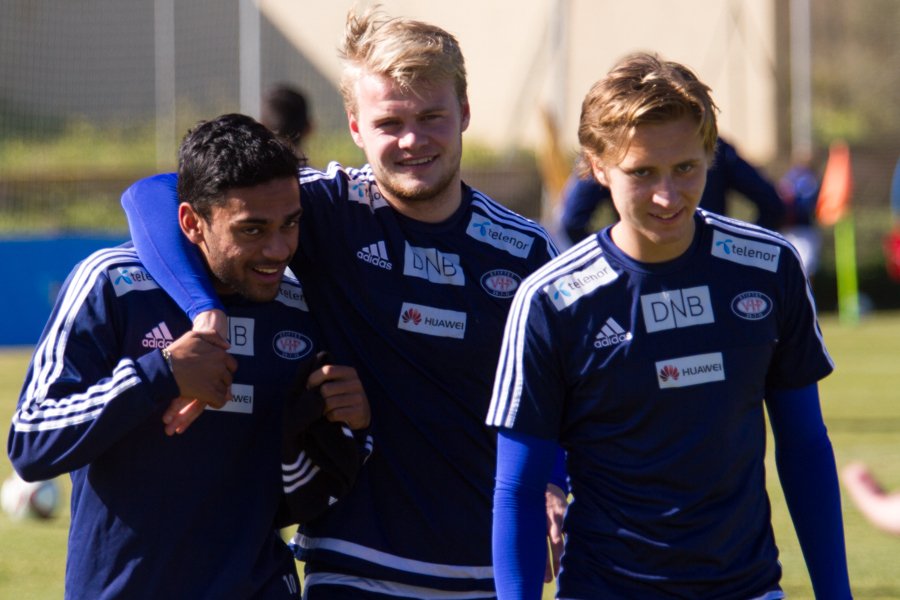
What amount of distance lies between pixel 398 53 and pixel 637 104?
2.51ft

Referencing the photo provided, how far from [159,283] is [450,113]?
86cm

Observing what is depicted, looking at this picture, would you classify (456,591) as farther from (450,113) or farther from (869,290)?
(869,290)

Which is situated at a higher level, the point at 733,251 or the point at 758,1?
the point at 758,1

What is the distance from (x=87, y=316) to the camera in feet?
10.5

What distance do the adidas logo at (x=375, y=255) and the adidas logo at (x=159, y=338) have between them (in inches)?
22.0

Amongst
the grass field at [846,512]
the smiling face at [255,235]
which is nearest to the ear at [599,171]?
the smiling face at [255,235]

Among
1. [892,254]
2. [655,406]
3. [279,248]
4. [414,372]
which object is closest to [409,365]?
[414,372]

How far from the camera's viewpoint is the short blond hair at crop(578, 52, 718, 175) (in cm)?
298

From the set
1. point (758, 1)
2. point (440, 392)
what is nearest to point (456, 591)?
point (440, 392)

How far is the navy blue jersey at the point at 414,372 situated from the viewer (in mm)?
3455

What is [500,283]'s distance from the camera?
11.8ft

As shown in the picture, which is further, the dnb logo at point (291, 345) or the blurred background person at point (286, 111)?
the blurred background person at point (286, 111)

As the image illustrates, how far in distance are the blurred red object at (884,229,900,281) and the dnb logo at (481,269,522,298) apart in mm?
15948

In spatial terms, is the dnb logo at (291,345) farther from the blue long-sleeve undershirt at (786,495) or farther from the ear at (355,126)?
the blue long-sleeve undershirt at (786,495)
